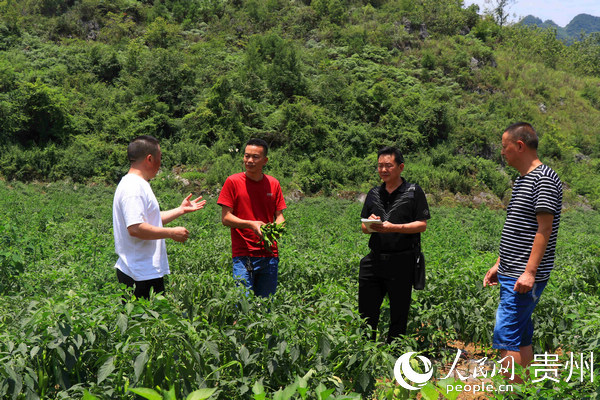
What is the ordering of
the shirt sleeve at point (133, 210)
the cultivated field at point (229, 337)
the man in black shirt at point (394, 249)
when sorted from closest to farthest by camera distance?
1. the cultivated field at point (229, 337)
2. the shirt sleeve at point (133, 210)
3. the man in black shirt at point (394, 249)

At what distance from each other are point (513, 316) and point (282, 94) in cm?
2441

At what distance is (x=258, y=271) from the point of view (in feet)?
14.1

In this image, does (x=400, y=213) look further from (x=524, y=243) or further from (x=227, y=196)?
(x=227, y=196)

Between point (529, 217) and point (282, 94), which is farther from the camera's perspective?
point (282, 94)

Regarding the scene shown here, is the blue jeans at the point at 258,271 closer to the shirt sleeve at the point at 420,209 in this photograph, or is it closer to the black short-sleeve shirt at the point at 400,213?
the black short-sleeve shirt at the point at 400,213

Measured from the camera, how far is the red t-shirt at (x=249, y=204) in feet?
14.1

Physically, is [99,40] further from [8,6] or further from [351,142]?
[351,142]

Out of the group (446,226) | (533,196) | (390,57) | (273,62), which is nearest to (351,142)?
(273,62)

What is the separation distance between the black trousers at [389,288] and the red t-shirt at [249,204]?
31.7 inches

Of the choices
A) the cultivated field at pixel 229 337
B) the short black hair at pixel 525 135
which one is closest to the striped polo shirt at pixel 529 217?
the short black hair at pixel 525 135

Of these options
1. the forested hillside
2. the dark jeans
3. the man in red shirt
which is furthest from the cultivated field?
the forested hillside

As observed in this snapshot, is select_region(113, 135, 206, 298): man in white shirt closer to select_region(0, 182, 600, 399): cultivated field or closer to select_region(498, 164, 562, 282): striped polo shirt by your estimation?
select_region(0, 182, 600, 399): cultivated field

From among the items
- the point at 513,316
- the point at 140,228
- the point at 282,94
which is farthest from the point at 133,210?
the point at 282,94

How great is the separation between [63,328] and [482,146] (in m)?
27.3
